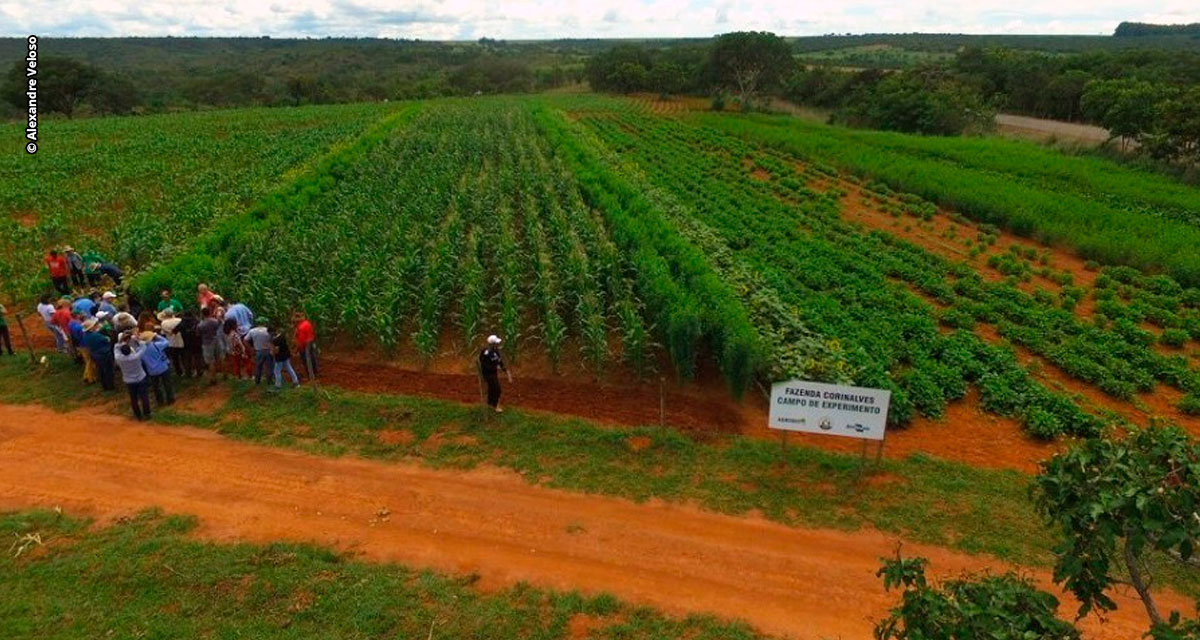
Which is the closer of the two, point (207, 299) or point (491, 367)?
point (491, 367)

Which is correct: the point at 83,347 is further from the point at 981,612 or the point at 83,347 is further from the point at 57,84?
the point at 57,84

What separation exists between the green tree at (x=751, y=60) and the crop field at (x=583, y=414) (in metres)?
52.4

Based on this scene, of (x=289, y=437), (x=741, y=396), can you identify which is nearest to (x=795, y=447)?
(x=741, y=396)

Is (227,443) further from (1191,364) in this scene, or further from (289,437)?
(1191,364)

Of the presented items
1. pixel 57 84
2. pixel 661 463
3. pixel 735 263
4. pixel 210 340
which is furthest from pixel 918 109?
pixel 57 84

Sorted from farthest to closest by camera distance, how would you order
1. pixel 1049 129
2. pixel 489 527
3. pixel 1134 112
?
pixel 1049 129 < pixel 1134 112 < pixel 489 527

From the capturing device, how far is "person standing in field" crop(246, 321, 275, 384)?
1257 centimetres

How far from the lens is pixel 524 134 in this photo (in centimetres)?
4375

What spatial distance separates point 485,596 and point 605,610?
1417mm

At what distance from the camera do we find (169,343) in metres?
12.8

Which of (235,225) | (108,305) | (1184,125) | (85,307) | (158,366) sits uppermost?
(1184,125)

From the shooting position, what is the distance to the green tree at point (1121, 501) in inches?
133

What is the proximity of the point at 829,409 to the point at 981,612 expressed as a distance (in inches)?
266

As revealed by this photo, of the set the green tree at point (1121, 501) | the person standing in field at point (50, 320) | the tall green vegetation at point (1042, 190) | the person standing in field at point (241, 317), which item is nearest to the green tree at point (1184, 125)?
the tall green vegetation at point (1042, 190)
